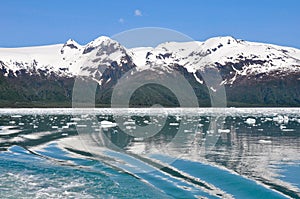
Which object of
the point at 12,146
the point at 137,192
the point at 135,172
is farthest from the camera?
the point at 12,146

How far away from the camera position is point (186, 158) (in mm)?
26219

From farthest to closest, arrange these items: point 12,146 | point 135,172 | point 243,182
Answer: point 12,146, point 135,172, point 243,182

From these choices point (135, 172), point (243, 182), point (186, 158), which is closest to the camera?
point (243, 182)

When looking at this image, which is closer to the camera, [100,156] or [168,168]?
[168,168]

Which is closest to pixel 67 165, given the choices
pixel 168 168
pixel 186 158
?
pixel 168 168

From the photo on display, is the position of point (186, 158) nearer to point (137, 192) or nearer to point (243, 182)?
point (243, 182)

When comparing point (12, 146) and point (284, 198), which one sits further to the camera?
point (12, 146)

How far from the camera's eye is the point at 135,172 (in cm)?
2142

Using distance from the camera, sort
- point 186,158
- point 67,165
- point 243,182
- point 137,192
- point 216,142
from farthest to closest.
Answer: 1. point 216,142
2. point 186,158
3. point 67,165
4. point 243,182
5. point 137,192

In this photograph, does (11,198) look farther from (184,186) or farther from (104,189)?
(184,186)

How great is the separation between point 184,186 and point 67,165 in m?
8.49

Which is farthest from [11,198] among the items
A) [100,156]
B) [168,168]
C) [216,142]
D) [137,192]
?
[216,142]

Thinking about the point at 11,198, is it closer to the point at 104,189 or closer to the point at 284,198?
the point at 104,189

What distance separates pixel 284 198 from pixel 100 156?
14386 millimetres
